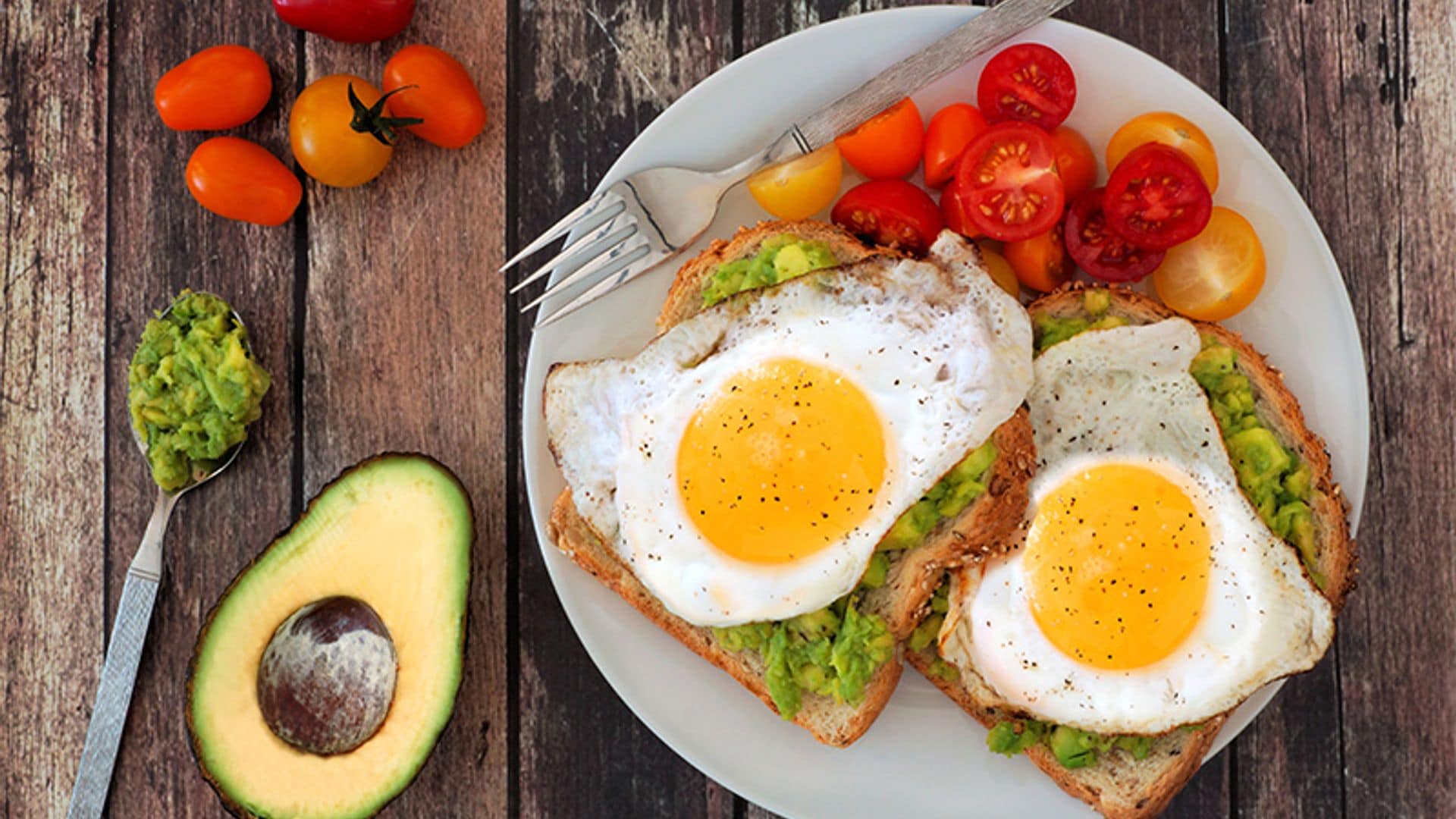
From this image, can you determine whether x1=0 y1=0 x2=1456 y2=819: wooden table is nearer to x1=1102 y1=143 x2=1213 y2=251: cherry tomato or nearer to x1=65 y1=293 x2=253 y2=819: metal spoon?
x1=65 y1=293 x2=253 y2=819: metal spoon

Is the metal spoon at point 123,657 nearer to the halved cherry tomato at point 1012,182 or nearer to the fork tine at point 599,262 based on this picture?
the fork tine at point 599,262

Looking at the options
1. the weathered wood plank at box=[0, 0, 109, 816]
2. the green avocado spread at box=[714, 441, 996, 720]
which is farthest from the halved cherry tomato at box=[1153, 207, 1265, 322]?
the weathered wood plank at box=[0, 0, 109, 816]

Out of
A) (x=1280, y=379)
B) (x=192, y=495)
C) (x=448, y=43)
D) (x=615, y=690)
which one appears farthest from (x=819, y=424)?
(x=192, y=495)

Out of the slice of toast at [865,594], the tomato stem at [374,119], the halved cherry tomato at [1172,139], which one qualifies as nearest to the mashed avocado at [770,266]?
the slice of toast at [865,594]

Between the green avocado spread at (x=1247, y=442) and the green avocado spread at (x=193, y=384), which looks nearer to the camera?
the green avocado spread at (x=1247, y=442)

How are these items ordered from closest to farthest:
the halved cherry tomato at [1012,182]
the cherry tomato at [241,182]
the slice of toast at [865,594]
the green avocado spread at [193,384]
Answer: the slice of toast at [865,594] < the halved cherry tomato at [1012,182] < the green avocado spread at [193,384] < the cherry tomato at [241,182]

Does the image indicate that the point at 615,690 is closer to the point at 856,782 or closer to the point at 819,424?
the point at 856,782

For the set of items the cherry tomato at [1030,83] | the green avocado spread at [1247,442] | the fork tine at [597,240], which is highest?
the cherry tomato at [1030,83]
